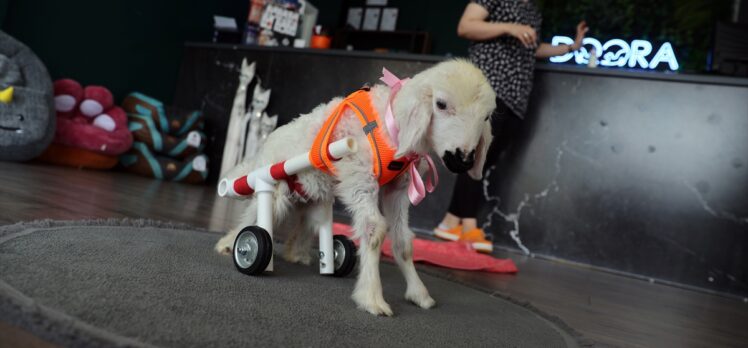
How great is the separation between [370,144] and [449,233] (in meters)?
1.79

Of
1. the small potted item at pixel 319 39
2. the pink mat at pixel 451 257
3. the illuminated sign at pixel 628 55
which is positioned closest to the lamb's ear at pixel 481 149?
the pink mat at pixel 451 257

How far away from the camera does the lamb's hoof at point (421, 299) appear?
1438 millimetres

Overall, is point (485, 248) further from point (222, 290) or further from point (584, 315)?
point (222, 290)

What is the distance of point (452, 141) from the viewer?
4.03 ft

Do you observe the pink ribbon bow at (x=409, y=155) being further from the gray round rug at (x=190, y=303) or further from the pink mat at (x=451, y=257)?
the pink mat at (x=451, y=257)

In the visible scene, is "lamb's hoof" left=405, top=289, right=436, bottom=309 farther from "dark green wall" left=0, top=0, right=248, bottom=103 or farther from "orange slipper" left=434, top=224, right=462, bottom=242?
"dark green wall" left=0, top=0, right=248, bottom=103

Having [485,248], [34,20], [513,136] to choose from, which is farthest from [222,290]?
[34,20]

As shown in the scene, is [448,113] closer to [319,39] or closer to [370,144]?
[370,144]

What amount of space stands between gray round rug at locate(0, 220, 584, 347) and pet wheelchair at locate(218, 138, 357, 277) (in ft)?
0.12

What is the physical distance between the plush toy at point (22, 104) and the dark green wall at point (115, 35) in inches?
26.6

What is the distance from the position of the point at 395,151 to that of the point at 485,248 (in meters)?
1.69

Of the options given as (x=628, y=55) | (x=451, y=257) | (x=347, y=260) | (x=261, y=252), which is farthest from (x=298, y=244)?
(x=628, y=55)

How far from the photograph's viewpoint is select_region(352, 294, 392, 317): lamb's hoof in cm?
127

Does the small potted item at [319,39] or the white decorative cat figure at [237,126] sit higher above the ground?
the small potted item at [319,39]
